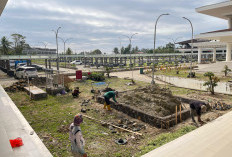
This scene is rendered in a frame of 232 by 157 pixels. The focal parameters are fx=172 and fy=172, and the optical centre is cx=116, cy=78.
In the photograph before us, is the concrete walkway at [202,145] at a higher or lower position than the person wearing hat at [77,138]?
lower

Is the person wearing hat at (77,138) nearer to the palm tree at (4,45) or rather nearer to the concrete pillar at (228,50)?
the concrete pillar at (228,50)

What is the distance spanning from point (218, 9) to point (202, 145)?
3618cm

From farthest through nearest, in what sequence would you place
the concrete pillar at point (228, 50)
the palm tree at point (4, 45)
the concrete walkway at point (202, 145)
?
the palm tree at point (4, 45)
the concrete pillar at point (228, 50)
the concrete walkway at point (202, 145)

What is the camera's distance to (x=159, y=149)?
5480mm

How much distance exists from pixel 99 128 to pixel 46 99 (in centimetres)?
652

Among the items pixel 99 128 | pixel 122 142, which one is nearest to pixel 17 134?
pixel 99 128

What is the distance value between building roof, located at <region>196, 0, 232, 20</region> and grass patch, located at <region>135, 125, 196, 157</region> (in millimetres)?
32643

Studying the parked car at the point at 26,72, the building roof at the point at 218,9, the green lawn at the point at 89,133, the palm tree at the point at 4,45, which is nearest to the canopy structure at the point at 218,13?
the building roof at the point at 218,9

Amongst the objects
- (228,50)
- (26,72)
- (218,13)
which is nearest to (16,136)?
(26,72)

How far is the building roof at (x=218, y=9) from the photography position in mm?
31184

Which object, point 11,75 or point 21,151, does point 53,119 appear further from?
point 11,75

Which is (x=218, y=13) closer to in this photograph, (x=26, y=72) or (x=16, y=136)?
(x=26, y=72)

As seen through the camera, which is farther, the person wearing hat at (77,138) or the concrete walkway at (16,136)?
the person wearing hat at (77,138)

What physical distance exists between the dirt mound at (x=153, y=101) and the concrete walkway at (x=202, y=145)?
233cm
